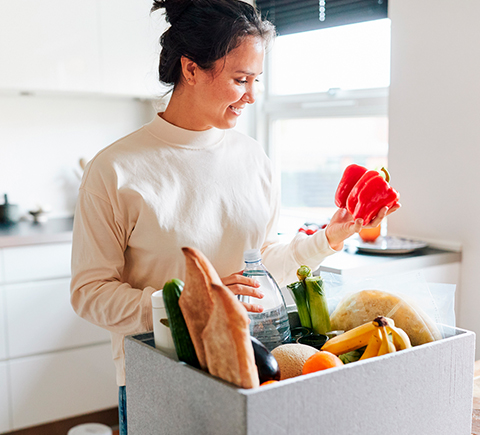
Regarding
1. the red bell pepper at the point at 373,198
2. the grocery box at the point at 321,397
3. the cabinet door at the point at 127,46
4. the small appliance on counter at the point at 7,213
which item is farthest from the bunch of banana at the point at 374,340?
the small appliance on counter at the point at 7,213

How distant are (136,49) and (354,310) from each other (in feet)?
7.86

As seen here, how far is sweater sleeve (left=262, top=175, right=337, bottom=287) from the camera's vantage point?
1145 mm

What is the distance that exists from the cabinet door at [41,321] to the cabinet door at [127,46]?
102cm

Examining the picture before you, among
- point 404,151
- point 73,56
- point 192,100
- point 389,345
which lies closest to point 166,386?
point 389,345

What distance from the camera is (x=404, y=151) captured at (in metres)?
2.31

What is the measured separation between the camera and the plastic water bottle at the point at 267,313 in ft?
2.54

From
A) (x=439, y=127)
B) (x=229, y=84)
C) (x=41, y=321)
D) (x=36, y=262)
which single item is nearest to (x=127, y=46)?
(x=36, y=262)

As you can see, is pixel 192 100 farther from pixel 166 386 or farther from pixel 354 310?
pixel 166 386

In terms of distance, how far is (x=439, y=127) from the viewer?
2158 mm

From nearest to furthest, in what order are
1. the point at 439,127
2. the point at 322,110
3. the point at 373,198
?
the point at 373,198
the point at 439,127
the point at 322,110

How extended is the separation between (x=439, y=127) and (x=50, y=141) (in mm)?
1930

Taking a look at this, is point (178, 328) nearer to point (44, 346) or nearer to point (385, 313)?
point (385, 313)

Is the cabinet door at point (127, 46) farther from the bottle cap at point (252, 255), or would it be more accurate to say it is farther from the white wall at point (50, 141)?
the bottle cap at point (252, 255)

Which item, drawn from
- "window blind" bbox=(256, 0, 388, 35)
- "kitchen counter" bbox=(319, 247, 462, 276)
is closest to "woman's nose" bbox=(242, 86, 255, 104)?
"kitchen counter" bbox=(319, 247, 462, 276)
